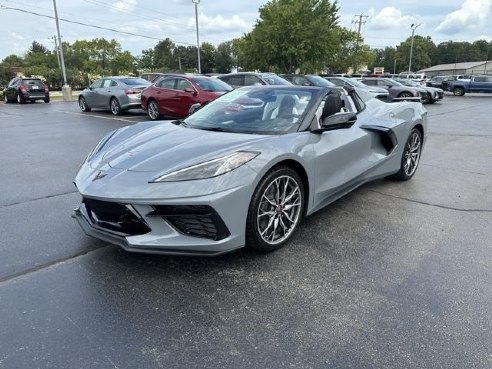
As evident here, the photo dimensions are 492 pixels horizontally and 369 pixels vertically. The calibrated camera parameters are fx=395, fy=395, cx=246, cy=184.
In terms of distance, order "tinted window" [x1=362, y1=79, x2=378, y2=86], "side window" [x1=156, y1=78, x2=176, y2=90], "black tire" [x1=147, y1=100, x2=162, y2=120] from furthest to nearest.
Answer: "tinted window" [x1=362, y1=79, x2=378, y2=86]
"black tire" [x1=147, y1=100, x2=162, y2=120]
"side window" [x1=156, y1=78, x2=176, y2=90]

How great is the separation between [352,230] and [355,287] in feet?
3.41

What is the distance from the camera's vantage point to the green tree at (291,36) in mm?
31000

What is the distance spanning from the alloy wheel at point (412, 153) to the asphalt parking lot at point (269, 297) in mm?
1015

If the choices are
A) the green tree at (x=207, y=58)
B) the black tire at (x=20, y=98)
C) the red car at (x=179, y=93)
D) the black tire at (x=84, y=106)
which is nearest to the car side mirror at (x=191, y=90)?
the red car at (x=179, y=93)

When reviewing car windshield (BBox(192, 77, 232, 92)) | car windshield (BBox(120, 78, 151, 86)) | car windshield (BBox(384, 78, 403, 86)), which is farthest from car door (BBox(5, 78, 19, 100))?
car windshield (BBox(384, 78, 403, 86))

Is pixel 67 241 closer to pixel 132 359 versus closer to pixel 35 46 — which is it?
pixel 132 359

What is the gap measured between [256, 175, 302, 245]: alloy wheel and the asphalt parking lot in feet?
0.58

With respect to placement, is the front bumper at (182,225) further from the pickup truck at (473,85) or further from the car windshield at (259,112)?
the pickup truck at (473,85)

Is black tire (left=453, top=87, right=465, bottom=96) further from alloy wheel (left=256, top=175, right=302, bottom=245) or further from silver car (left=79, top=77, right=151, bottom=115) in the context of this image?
alloy wheel (left=256, top=175, right=302, bottom=245)

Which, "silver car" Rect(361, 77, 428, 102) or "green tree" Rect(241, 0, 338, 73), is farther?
"green tree" Rect(241, 0, 338, 73)

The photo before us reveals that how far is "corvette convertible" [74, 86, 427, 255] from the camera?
271 cm

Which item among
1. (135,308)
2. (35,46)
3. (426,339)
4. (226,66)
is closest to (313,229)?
(426,339)

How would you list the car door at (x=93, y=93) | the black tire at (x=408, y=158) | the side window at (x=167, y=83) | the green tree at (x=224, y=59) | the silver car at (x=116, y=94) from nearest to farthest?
the black tire at (x=408, y=158) → the side window at (x=167, y=83) → the silver car at (x=116, y=94) → the car door at (x=93, y=93) → the green tree at (x=224, y=59)

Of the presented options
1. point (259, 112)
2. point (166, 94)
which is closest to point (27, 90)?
point (166, 94)
